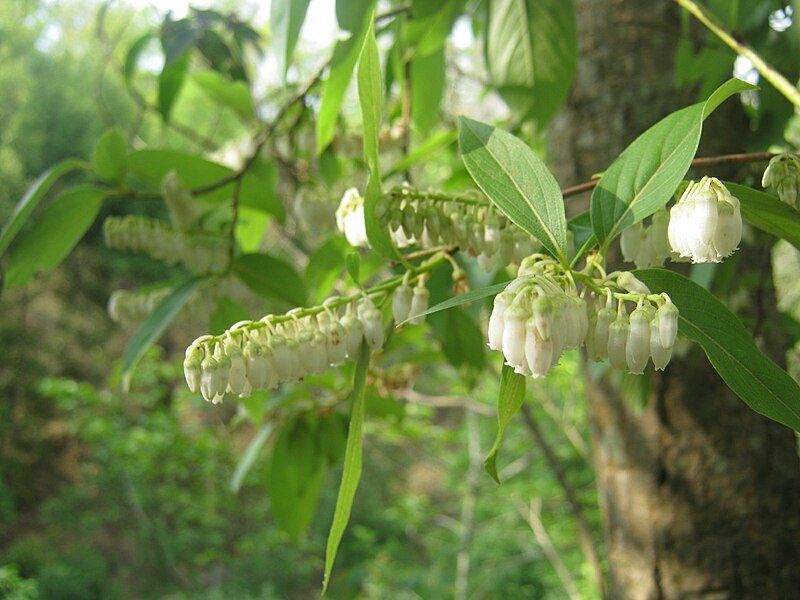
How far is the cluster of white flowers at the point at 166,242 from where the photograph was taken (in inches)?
36.8

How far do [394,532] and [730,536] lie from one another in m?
5.58

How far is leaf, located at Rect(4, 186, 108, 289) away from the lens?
0.87 metres

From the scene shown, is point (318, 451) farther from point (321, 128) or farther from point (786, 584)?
point (786, 584)

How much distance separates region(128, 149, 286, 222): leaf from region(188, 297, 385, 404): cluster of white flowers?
1.32 feet

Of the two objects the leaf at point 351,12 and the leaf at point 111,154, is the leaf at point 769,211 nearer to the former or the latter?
the leaf at point 351,12

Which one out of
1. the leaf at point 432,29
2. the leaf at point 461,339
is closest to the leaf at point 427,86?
the leaf at point 432,29

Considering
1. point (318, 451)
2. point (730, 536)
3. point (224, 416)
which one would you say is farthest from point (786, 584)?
point (224, 416)

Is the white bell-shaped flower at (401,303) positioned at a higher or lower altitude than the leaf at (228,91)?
lower

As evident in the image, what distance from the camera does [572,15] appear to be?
0.92 m

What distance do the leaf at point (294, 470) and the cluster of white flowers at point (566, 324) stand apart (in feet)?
2.49

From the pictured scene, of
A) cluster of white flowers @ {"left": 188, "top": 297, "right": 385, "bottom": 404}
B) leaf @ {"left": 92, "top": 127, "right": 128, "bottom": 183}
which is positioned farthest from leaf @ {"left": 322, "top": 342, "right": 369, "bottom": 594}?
leaf @ {"left": 92, "top": 127, "right": 128, "bottom": 183}

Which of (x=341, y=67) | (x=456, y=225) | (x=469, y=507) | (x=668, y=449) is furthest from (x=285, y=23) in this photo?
(x=469, y=507)

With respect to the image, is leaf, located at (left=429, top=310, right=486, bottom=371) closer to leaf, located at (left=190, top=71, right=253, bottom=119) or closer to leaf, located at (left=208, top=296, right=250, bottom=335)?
leaf, located at (left=208, top=296, right=250, bottom=335)

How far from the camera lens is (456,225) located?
58cm
